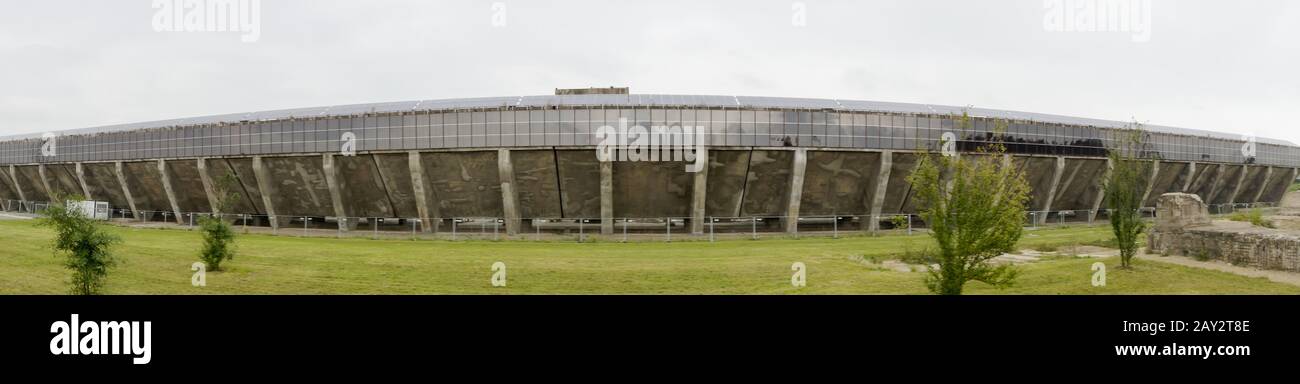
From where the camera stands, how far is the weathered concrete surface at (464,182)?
1481 inches

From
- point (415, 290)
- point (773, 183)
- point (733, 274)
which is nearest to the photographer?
point (415, 290)

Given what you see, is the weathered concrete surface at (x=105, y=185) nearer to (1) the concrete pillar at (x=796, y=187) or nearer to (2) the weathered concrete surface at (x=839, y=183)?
(1) the concrete pillar at (x=796, y=187)

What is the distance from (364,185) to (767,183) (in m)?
28.6

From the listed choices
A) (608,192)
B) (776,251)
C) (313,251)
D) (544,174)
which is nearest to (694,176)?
(608,192)

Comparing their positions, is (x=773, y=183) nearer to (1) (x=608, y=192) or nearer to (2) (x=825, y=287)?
(1) (x=608, y=192)

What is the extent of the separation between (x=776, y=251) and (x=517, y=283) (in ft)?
43.8

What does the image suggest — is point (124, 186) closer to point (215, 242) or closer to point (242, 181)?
point (242, 181)

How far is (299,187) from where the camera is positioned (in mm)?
42094

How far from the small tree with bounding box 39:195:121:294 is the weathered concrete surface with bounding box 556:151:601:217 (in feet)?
81.8

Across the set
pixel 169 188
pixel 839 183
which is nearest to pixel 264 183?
pixel 169 188

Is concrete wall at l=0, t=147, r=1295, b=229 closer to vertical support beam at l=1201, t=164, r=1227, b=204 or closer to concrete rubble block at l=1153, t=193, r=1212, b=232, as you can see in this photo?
concrete rubble block at l=1153, t=193, r=1212, b=232

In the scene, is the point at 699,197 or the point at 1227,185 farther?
the point at 1227,185

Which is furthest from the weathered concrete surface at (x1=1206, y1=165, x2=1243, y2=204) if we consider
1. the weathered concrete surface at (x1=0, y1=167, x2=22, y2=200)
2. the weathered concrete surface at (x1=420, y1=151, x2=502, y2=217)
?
the weathered concrete surface at (x1=0, y1=167, x2=22, y2=200)

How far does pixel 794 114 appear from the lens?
37.5 metres
